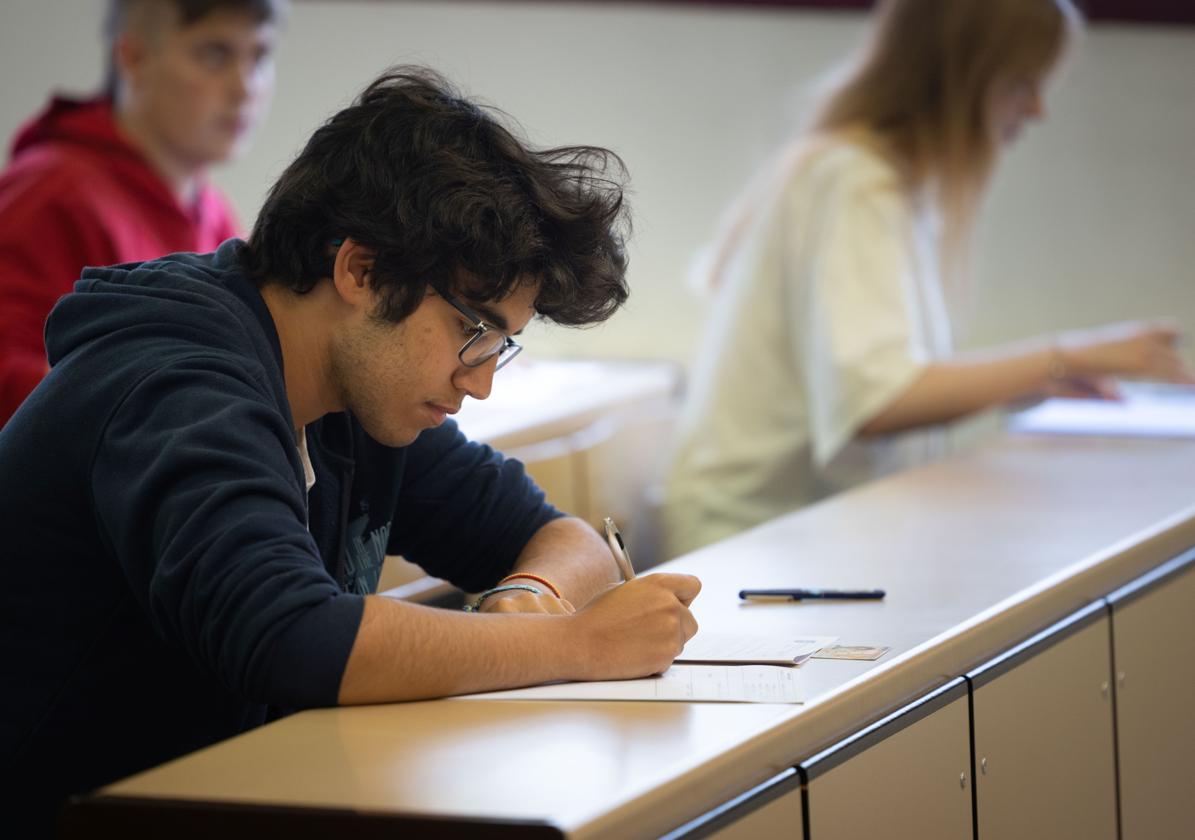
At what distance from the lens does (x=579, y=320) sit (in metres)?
1.55

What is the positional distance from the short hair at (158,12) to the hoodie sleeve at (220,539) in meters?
1.73

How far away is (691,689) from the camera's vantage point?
131 centimetres

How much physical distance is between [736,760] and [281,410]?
532 mm

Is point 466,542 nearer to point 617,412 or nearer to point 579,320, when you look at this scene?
point 579,320

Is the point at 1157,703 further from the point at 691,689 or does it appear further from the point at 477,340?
the point at 477,340

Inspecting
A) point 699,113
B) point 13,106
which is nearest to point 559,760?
point 699,113

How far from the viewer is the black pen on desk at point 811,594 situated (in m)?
1.65

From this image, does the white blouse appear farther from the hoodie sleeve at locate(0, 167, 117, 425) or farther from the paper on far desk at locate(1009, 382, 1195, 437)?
the hoodie sleeve at locate(0, 167, 117, 425)

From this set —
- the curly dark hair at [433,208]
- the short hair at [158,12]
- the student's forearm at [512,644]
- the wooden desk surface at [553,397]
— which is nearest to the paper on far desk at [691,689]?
the student's forearm at [512,644]

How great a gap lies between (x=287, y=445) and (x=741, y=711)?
1.44ft

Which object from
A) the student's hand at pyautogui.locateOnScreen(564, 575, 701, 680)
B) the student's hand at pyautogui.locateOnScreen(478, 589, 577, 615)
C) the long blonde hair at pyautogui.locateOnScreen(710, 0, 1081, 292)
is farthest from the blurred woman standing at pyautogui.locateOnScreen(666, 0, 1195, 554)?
the student's hand at pyautogui.locateOnScreen(564, 575, 701, 680)

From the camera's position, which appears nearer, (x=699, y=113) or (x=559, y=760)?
(x=559, y=760)

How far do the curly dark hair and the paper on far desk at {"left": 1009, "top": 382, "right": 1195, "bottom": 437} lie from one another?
1518 millimetres

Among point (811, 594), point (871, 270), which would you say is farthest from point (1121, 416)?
point (811, 594)
